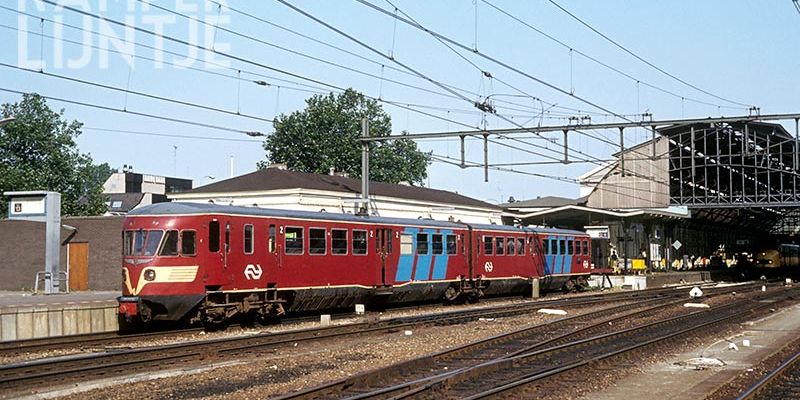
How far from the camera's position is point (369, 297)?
27891 mm

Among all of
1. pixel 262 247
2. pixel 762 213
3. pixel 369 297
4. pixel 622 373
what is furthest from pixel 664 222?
pixel 622 373

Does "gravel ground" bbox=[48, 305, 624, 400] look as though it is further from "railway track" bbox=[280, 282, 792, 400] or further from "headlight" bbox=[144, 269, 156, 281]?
"headlight" bbox=[144, 269, 156, 281]

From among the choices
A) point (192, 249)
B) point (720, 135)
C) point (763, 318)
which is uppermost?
point (720, 135)

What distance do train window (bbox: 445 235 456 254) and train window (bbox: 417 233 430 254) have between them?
1386 millimetres

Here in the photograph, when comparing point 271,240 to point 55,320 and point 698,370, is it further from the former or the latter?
point 698,370

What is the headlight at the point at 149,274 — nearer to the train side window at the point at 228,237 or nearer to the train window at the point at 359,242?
the train side window at the point at 228,237

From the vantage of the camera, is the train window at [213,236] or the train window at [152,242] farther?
the train window at [213,236]

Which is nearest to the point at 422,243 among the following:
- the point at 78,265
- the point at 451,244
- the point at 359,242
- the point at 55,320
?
the point at 451,244

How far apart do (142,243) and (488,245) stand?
15.9 m

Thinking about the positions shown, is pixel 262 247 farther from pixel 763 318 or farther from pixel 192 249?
pixel 763 318

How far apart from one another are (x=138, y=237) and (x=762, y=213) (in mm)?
79416

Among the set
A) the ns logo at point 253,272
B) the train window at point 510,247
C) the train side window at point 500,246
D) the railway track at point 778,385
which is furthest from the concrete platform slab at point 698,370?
the train window at point 510,247

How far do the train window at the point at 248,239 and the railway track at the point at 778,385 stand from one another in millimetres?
12278

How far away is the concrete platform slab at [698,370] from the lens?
517 inches
